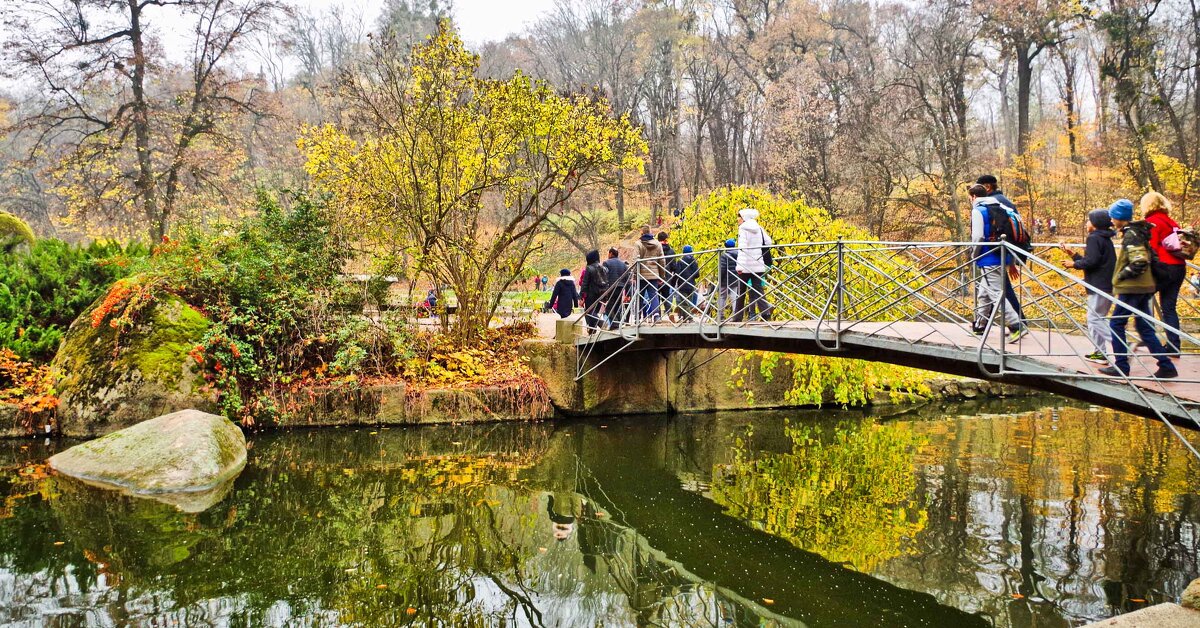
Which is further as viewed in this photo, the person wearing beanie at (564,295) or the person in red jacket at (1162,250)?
the person wearing beanie at (564,295)

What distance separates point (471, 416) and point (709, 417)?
3.90 meters

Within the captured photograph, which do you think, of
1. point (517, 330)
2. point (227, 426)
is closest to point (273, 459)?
point (227, 426)

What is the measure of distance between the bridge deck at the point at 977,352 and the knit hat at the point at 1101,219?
0.82 m

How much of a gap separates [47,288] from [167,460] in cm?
609

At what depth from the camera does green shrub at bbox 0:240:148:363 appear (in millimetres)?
11719

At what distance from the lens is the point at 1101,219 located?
536 cm

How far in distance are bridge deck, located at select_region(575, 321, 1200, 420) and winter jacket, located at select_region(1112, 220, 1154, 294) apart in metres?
0.47

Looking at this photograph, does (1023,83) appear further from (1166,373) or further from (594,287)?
(1166,373)

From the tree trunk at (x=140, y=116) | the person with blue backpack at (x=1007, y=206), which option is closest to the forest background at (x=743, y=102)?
the tree trunk at (x=140, y=116)

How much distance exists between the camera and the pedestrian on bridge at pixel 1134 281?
499 centimetres

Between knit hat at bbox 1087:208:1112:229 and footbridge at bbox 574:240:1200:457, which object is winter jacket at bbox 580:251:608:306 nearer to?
footbridge at bbox 574:240:1200:457

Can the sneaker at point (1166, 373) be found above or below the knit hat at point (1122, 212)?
below

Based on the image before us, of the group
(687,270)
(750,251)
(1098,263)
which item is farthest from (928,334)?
(687,270)

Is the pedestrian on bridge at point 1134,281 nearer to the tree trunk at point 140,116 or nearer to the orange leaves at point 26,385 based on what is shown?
the orange leaves at point 26,385
